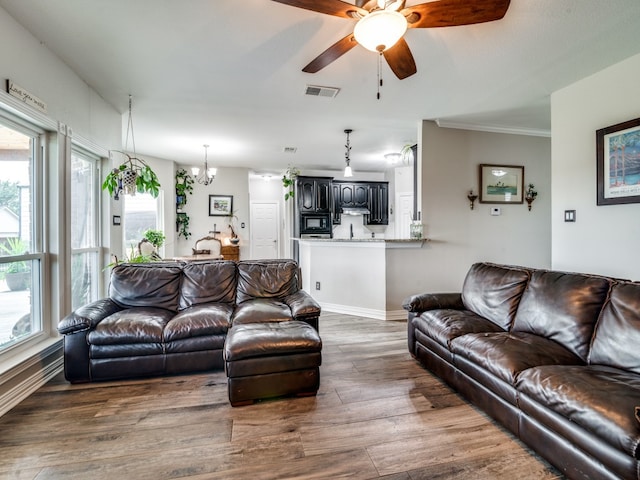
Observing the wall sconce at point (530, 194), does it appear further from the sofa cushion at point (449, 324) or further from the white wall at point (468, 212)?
the sofa cushion at point (449, 324)

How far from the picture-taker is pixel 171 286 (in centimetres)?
302

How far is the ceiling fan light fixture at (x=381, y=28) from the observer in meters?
1.58

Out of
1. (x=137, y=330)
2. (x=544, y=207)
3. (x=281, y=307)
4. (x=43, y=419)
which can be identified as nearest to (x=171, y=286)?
(x=137, y=330)

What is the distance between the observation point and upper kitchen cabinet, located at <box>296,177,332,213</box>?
22.5 ft

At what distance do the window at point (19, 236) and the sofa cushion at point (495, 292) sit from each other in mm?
3641

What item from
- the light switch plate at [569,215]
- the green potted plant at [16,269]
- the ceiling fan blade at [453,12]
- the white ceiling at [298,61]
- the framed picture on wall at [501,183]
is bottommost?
the green potted plant at [16,269]

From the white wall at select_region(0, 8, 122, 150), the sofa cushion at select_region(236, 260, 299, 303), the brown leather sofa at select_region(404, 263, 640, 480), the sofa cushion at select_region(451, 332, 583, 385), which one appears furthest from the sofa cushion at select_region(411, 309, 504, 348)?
the white wall at select_region(0, 8, 122, 150)

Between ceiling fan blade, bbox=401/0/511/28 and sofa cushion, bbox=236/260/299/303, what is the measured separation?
94.8 inches

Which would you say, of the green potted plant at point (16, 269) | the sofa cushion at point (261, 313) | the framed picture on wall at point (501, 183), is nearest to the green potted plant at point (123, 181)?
the green potted plant at point (16, 269)

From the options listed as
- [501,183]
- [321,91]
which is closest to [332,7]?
[321,91]

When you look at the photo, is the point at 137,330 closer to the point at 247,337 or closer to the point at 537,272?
the point at 247,337

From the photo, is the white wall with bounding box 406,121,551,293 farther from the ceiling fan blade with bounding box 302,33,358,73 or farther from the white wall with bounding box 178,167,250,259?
the white wall with bounding box 178,167,250,259

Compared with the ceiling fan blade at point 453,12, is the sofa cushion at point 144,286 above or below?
below

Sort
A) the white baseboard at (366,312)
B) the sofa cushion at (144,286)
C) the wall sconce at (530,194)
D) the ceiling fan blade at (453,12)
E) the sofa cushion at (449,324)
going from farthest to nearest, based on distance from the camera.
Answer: the wall sconce at (530,194), the white baseboard at (366,312), the sofa cushion at (144,286), the sofa cushion at (449,324), the ceiling fan blade at (453,12)
